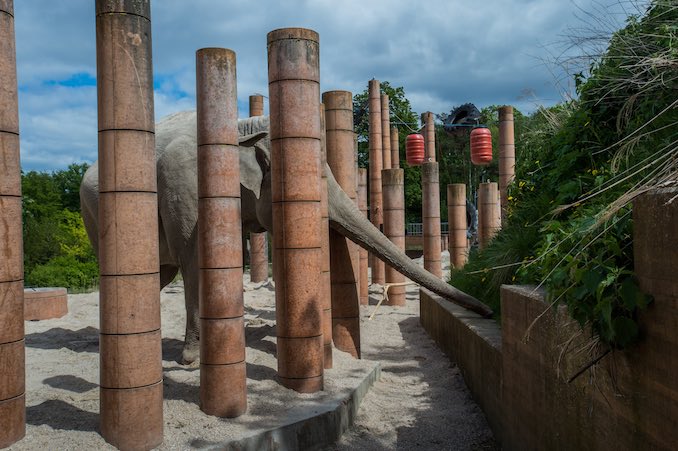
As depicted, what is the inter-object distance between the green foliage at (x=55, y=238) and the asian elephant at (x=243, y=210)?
13621 millimetres

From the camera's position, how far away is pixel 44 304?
1214 cm

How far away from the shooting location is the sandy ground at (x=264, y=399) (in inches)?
203

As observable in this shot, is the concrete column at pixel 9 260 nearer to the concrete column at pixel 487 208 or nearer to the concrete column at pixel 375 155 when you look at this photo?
the concrete column at pixel 487 208

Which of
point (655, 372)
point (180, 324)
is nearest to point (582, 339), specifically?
point (655, 372)

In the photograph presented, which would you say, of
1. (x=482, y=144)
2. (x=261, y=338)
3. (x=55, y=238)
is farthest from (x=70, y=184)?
(x=261, y=338)

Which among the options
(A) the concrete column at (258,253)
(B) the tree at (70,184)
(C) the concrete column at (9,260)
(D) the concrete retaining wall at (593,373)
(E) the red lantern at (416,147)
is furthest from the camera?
(B) the tree at (70,184)

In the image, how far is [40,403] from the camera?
5.72 metres

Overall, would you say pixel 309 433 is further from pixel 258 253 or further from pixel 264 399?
pixel 258 253

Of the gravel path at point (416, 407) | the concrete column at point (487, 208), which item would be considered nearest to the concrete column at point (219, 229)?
the gravel path at point (416, 407)

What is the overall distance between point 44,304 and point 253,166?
6.37 metres

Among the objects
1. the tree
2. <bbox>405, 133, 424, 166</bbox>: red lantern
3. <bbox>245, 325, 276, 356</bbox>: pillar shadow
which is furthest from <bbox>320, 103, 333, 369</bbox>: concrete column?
the tree

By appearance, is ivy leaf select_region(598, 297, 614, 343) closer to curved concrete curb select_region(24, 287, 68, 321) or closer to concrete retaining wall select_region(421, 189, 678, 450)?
concrete retaining wall select_region(421, 189, 678, 450)

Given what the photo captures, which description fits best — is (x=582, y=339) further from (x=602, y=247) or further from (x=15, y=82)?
(x=15, y=82)

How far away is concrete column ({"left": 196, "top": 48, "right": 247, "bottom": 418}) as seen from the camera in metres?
5.66
